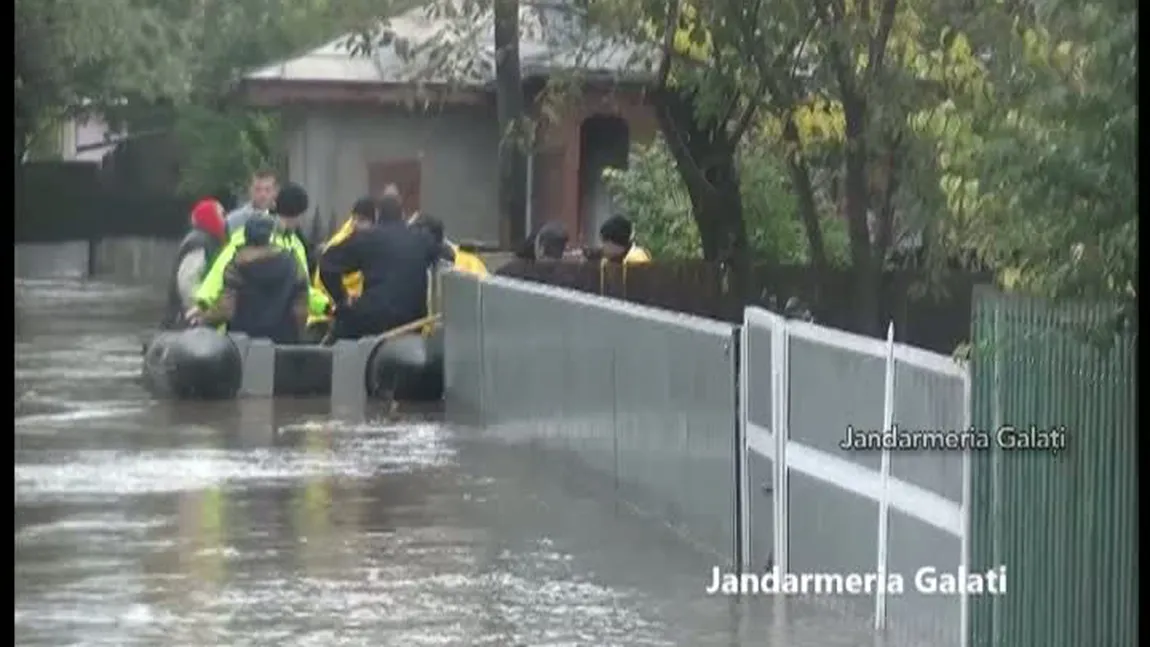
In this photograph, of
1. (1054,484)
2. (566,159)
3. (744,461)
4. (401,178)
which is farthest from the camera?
(401,178)

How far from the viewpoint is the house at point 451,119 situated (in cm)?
1623

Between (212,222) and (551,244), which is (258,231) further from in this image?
(551,244)

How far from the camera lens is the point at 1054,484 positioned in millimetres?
8938

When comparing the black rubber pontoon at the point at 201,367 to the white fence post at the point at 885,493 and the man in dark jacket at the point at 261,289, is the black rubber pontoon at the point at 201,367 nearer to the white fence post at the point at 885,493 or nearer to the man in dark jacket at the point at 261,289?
the man in dark jacket at the point at 261,289

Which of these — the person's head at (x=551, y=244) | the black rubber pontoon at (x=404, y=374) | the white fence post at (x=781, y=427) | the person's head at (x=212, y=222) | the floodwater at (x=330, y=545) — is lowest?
the floodwater at (x=330, y=545)

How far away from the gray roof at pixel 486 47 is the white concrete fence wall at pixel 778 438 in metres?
1.32

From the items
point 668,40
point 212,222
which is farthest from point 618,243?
point 668,40

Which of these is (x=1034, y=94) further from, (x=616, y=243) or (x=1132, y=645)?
(x=616, y=243)

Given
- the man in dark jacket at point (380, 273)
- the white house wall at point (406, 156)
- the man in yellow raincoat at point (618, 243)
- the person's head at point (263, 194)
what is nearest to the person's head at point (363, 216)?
the man in dark jacket at point (380, 273)

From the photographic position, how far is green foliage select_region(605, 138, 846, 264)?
16453 millimetres

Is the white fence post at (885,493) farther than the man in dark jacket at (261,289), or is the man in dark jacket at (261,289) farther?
the man in dark jacket at (261,289)

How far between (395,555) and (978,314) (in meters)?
3.68

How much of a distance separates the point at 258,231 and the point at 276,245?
0.14 meters

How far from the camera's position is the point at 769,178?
55.1ft
